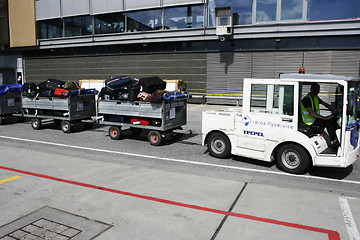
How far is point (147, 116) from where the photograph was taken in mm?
10492

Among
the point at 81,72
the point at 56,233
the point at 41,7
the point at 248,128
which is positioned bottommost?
the point at 56,233

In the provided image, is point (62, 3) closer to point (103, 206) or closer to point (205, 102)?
point (205, 102)

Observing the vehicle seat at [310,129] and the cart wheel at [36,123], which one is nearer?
the vehicle seat at [310,129]

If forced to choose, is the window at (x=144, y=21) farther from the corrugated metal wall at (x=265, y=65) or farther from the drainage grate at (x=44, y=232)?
the drainage grate at (x=44, y=232)

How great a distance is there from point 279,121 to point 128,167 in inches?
158

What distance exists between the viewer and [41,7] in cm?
2931

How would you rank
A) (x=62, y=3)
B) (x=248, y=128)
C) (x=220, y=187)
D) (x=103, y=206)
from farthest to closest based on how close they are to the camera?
(x=62, y=3), (x=248, y=128), (x=220, y=187), (x=103, y=206)

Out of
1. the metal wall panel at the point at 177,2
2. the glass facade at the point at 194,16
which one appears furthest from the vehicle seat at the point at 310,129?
the metal wall panel at the point at 177,2

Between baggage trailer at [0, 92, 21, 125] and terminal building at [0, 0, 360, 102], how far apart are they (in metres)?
11.8

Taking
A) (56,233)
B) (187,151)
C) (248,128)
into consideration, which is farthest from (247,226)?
(187,151)

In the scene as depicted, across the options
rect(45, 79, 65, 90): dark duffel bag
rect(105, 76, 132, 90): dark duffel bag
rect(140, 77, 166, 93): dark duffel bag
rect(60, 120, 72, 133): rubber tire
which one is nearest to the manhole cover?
rect(140, 77, 166, 93): dark duffel bag

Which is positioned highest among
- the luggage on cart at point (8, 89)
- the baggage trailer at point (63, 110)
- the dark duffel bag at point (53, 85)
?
the dark duffel bag at point (53, 85)

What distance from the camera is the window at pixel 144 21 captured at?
79.4 feet

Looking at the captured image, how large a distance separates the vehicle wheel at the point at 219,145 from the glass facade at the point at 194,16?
14.6 metres
